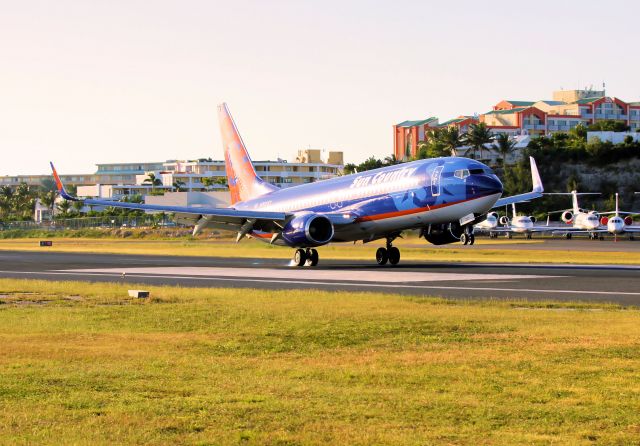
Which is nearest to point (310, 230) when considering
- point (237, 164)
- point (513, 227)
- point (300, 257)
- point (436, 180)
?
point (300, 257)

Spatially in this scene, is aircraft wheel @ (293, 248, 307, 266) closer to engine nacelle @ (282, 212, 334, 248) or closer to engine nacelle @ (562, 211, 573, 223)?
engine nacelle @ (282, 212, 334, 248)

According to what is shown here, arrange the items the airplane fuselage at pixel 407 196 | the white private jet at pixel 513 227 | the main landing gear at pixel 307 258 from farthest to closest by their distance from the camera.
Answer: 1. the white private jet at pixel 513 227
2. the main landing gear at pixel 307 258
3. the airplane fuselage at pixel 407 196

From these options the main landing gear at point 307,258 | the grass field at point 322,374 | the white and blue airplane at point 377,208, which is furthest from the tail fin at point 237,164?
the grass field at point 322,374

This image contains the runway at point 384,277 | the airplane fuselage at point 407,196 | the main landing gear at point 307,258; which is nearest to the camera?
the runway at point 384,277

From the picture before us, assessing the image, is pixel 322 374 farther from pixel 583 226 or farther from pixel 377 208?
pixel 583 226

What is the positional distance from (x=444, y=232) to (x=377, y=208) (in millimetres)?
3490

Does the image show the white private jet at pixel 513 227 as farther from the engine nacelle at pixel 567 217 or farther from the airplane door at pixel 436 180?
the airplane door at pixel 436 180

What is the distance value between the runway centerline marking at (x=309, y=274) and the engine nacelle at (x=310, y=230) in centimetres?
150

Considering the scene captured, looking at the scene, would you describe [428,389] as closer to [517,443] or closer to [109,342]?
[517,443]

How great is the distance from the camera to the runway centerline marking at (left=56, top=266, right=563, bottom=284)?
139ft

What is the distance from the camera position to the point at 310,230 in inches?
2025

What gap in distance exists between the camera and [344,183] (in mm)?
54156

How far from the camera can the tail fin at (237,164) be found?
6544 centimetres

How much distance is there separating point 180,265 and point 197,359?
38992 millimetres
